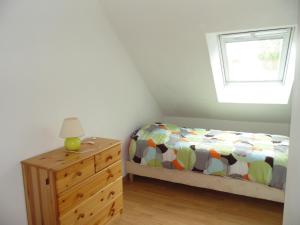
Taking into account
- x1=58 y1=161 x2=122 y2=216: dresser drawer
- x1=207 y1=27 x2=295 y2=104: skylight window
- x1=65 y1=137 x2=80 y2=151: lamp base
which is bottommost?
x1=58 y1=161 x2=122 y2=216: dresser drawer

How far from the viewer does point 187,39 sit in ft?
8.64

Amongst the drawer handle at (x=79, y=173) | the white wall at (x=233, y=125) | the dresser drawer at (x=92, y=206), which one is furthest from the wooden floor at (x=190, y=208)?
the white wall at (x=233, y=125)

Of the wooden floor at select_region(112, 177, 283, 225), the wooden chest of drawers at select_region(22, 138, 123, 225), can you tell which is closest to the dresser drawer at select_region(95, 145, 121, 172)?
the wooden chest of drawers at select_region(22, 138, 123, 225)

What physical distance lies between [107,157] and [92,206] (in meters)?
0.43

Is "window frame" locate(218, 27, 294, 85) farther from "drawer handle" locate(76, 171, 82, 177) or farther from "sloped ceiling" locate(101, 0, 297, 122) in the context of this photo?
"drawer handle" locate(76, 171, 82, 177)

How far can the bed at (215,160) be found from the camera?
2.30 meters

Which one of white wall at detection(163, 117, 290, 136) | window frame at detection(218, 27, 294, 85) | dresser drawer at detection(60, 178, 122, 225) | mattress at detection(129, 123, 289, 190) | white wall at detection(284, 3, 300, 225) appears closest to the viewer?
white wall at detection(284, 3, 300, 225)

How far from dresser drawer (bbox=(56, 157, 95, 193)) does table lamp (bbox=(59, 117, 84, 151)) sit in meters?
0.18

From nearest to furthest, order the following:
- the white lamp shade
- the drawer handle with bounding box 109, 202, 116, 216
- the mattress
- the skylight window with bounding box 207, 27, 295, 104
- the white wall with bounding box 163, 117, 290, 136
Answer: the white lamp shade → the drawer handle with bounding box 109, 202, 116, 216 → the mattress → the skylight window with bounding box 207, 27, 295, 104 → the white wall with bounding box 163, 117, 290, 136

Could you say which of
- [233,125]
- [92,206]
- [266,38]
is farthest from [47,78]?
[233,125]

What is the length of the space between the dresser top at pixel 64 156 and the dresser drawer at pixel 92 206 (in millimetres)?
373

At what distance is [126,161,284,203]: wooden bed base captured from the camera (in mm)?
2307

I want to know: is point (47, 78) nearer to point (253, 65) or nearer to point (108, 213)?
point (108, 213)

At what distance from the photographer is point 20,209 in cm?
174
